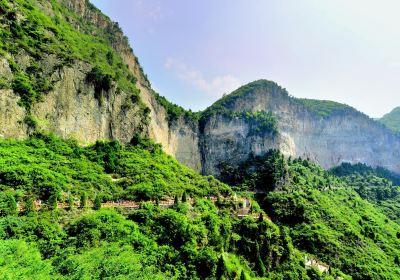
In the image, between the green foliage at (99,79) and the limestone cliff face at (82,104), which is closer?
the limestone cliff face at (82,104)

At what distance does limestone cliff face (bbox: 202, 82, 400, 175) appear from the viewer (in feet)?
262

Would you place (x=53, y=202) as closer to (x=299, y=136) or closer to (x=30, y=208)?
(x=30, y=208)

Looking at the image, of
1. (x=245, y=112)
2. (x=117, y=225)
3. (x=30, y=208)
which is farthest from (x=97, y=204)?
(x=245, y=112)

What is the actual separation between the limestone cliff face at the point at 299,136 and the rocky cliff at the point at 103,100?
0.91ft

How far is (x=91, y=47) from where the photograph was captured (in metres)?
54.4

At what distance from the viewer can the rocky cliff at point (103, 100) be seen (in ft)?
128

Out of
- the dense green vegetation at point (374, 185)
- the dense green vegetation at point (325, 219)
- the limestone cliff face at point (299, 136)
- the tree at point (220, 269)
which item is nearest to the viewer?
the tree at point (220, 269)

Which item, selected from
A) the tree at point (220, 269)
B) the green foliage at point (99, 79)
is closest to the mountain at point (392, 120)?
the green foliage at point (99, 79)

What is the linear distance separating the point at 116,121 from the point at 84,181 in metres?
16.8

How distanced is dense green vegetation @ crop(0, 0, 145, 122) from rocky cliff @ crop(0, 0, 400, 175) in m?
0.11

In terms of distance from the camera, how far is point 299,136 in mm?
110812

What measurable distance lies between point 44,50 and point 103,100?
998cm

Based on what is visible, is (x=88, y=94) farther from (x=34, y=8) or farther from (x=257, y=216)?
(x=257, y=216)

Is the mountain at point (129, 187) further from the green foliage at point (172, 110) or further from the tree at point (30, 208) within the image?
the green foliage at point (172, 110)
